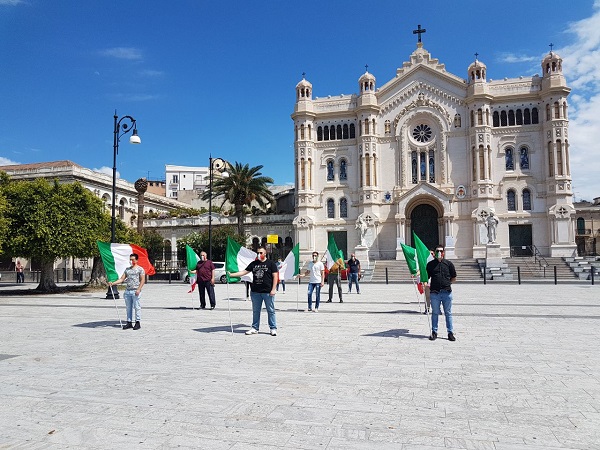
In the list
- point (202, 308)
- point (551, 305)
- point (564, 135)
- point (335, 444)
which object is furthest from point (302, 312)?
point (564, 135)

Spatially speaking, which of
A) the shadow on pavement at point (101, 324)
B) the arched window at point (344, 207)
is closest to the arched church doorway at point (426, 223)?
the arched window at point (344, 207)

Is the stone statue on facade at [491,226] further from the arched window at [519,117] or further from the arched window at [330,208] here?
the arched window at [330,208]

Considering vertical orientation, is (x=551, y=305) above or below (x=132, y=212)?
below

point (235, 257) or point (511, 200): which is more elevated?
point (511, 200)

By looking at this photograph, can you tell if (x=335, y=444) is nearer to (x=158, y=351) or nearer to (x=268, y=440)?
(x=268, y=440)

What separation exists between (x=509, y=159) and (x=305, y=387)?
42464 millimetres

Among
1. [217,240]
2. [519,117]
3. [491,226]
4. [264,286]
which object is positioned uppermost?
[519,117]

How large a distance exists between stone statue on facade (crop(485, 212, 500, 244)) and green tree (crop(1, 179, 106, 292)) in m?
29.3

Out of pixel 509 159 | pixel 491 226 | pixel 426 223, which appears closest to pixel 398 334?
pixel 491 226

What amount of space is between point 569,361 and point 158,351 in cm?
683

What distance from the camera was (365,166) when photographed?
45188mm

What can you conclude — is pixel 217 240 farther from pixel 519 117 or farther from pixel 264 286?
pixel 264 286

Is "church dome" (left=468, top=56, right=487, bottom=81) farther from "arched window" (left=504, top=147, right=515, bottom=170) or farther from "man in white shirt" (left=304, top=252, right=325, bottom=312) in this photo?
"man in white shirt" (left=304, top=252, right=325, bottom=312)

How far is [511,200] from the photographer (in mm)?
43156
